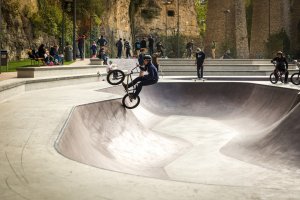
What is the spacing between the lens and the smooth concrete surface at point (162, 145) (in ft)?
14.5

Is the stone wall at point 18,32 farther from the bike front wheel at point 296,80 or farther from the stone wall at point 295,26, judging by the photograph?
the stone wall at point 295,26

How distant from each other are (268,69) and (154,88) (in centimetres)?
1493

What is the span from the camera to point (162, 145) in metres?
12.0

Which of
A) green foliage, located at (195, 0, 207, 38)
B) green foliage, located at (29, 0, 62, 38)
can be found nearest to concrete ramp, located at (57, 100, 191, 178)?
green foliage, located at (29, 0, 62, 38)

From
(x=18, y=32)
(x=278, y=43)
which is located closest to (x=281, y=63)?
(x=18, y=32)

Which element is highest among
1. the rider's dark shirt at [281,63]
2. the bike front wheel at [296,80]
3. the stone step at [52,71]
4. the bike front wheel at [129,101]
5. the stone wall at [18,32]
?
the stone wall at [18,32]

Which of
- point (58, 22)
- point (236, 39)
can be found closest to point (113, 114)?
point (58, 22)

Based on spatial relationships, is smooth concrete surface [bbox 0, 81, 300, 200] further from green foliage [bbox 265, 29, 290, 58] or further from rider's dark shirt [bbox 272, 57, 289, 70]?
green foliage [bbox 265, 29, 290, 58]

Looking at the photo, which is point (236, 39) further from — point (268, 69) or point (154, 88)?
point (154, 88)

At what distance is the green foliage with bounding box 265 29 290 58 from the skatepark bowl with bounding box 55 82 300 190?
3866 centimetres

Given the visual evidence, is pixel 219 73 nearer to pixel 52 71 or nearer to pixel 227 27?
pixel 52 71

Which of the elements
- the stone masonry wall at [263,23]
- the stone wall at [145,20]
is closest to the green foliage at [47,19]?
the stone wall at [145,20]

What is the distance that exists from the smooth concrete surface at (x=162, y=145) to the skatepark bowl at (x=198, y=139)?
1.3 inches

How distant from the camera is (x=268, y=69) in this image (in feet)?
104
